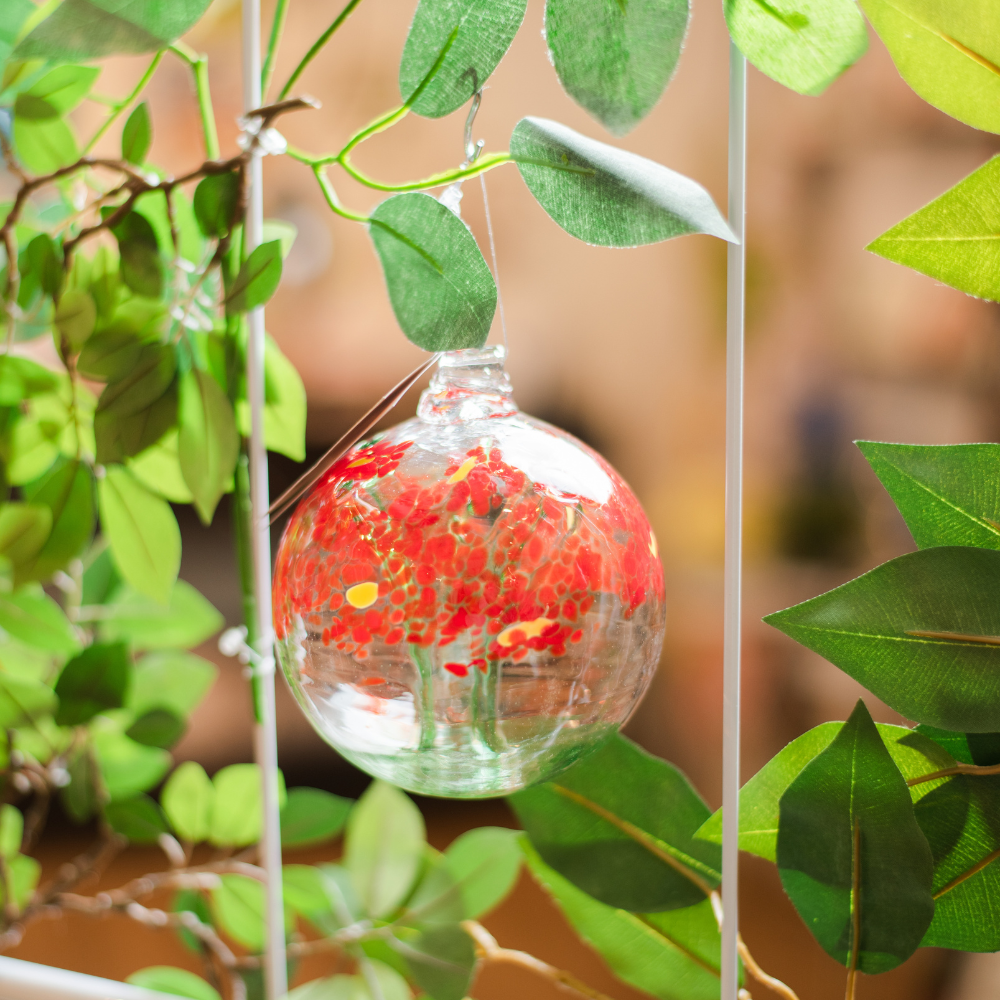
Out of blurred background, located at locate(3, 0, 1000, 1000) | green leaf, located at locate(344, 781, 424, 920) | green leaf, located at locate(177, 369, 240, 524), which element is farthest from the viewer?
blurred background, located at locate(3, 0, 1000, 1000)

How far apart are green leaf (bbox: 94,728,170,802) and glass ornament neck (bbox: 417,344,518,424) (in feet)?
1.10

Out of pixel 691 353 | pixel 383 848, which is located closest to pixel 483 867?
pixel 383 848

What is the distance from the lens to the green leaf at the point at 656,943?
320 millimetres

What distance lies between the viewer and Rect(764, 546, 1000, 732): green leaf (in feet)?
0.85

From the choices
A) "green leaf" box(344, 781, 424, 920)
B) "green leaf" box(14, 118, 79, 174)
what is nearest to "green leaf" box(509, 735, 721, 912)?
"green leaf" box(344, 781, 424, 920)

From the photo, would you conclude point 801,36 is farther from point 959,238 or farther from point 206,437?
point 206,437

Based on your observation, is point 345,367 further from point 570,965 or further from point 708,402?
point 570,965

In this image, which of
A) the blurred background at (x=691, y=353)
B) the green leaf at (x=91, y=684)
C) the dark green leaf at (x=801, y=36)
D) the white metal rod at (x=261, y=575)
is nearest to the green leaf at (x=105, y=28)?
the white metal rod at (x=261, y=575)

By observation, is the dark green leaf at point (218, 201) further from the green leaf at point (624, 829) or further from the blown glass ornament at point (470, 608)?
the green leaf at point (624, 829)

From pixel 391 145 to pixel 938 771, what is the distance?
1.39 metres

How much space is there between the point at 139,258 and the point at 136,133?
49mm

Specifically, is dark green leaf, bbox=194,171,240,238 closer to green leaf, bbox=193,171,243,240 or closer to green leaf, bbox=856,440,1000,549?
green leaf, bbox=193,171,243,240

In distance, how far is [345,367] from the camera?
155cm

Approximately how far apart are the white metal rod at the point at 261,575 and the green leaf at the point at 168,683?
17 centimetres
